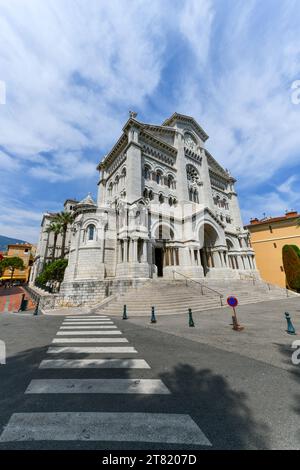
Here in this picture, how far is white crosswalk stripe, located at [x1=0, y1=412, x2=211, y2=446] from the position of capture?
94.7 inches

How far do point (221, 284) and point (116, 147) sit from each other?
24095mm

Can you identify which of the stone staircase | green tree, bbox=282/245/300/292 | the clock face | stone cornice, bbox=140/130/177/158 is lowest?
the stone staircase

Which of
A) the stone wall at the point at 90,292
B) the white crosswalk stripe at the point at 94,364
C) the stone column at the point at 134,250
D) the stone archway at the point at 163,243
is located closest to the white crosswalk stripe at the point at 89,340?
the white crosswalk stripe at the point at 94,364

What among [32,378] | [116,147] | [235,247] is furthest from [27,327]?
[235,247]

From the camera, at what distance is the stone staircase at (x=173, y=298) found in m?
13.7

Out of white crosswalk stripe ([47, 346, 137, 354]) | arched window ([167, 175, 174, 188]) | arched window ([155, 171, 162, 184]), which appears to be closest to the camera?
white crosswalk stripe ([47, 346, 137, 354])

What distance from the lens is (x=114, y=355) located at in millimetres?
5434

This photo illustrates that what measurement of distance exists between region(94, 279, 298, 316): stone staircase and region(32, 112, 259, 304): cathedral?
6.66 feet

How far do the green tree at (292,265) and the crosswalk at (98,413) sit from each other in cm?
2894

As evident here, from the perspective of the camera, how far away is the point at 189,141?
115 ft

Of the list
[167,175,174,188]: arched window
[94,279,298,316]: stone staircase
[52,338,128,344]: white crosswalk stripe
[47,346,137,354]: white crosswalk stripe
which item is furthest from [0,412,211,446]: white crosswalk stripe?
[167,175,174,188]: arched window

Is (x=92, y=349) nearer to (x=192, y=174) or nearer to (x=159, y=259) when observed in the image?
(x=159, y=259)

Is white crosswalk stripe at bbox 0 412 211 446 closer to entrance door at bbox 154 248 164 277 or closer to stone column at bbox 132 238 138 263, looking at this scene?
stone column at bbox 132 238 138 263
